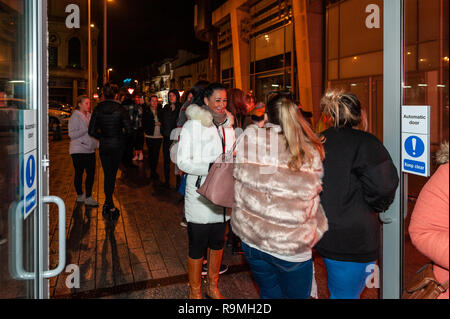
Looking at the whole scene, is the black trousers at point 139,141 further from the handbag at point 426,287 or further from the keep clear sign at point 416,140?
the handbag at point 426,287

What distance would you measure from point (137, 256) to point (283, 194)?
296 centimetres

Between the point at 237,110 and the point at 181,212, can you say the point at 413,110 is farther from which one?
the point at 181,212

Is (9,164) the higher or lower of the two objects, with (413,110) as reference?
lower

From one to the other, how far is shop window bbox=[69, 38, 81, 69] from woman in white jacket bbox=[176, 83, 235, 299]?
A: 143 ft

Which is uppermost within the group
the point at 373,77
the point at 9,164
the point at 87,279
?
the point at 373,77

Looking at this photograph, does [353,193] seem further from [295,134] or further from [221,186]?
[221,186]

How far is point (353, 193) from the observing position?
8.21 ft

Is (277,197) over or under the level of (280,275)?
over

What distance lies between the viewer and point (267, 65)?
63.2 ft

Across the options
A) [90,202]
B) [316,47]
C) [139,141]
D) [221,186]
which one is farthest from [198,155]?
[316,47]

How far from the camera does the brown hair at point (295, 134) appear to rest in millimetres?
2337

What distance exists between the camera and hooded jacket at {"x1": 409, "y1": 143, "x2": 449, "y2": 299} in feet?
5.44

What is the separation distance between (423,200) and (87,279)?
3481mm

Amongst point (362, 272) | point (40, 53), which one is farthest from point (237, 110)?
point (40, 53)
